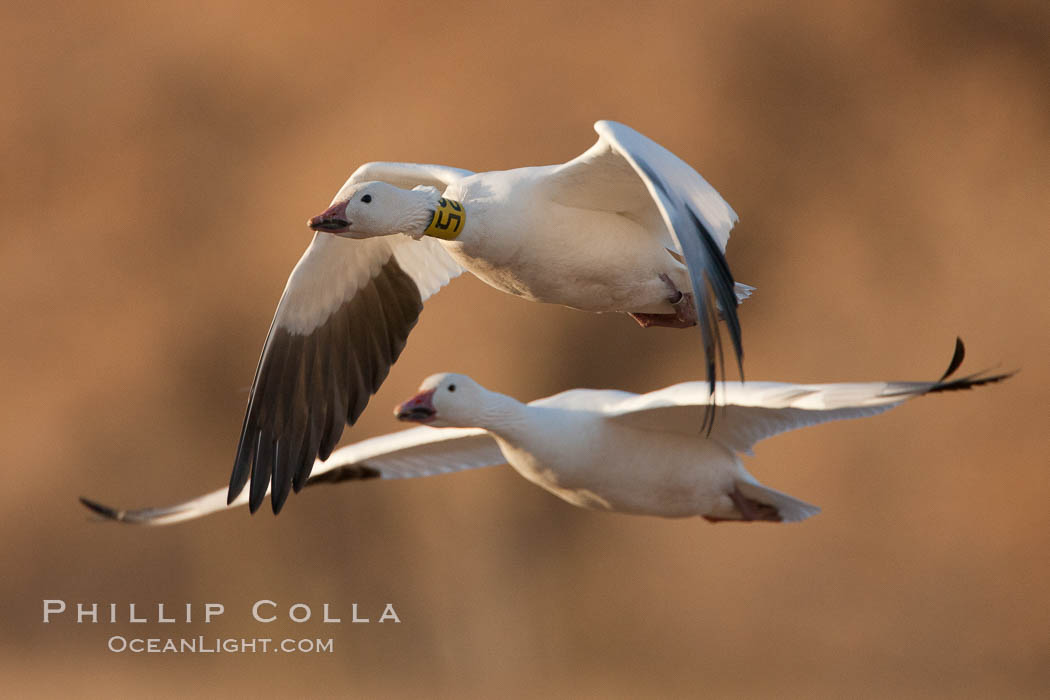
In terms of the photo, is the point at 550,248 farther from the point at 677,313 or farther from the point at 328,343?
the point at 328,343

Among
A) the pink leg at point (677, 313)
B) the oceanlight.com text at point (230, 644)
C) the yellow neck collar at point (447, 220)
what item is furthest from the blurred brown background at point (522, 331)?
the yellow neck collar at point (447, 220)

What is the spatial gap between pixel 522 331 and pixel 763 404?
14.8 ft

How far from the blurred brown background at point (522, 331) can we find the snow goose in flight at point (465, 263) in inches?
141

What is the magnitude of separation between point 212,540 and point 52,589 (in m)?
0.97

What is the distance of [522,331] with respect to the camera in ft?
25.0

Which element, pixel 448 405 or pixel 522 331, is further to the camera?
pixel 522 331

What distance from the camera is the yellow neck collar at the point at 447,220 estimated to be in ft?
9.85

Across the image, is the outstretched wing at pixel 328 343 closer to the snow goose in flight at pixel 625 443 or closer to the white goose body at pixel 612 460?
the snow goose in flight at pixel 625 443

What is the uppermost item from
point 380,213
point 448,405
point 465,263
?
point 380,213

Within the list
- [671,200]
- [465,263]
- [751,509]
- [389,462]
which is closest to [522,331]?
[389,462]

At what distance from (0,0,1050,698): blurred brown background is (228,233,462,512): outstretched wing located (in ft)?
11.5

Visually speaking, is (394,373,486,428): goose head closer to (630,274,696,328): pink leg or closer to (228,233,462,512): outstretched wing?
(228,233,462,512): outstretched wing

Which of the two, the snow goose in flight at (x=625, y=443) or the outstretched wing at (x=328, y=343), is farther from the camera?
the outstretched wing at (x=328, y=343)

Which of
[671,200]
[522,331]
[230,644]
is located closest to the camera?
[671,200]
